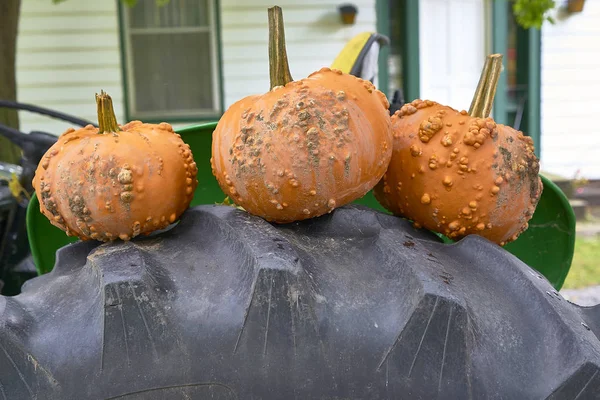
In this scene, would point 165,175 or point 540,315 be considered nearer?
point 540,315

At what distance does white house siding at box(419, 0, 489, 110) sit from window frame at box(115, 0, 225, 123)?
3.07 meters

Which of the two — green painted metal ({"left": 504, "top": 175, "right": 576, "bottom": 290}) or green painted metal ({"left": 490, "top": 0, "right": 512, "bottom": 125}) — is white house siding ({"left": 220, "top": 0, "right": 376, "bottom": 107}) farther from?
green painted metal ({"left": 504, "top": 175, "right": 576, "bottom": 290})

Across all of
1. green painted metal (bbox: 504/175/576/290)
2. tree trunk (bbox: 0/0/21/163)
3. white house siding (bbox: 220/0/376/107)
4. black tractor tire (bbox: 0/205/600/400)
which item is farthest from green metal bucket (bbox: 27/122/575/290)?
white house siding (bbox: 220/0/376/107)

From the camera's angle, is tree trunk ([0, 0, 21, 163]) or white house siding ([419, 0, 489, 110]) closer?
tree trunk ([0, 0, 21, 163])

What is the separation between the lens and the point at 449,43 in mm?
9141

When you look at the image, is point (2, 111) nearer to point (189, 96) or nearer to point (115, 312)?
point (115, 312)

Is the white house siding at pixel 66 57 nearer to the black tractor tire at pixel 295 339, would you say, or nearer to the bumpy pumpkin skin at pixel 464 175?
the bumpy pumpkin skin at pixel 464 175

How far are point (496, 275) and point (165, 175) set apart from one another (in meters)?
0.68

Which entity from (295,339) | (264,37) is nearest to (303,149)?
(295,339)

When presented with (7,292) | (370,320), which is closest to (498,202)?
(370,320)

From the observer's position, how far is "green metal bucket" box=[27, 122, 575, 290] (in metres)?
1.66

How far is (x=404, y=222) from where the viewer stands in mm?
1321

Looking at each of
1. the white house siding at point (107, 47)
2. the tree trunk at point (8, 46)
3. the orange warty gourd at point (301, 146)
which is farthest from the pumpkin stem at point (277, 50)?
the white house siding at point (107, 47)

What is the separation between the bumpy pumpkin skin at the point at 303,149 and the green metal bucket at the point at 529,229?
0.48 meters
